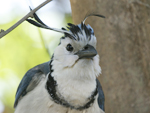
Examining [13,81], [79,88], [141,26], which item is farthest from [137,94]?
[13,81]

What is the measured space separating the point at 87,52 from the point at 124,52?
39.2 inches

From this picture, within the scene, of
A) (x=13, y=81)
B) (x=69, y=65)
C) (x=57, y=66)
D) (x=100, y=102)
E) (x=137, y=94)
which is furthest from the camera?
(x=13, y=81)

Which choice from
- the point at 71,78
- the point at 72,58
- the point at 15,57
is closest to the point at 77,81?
the point at 71,78

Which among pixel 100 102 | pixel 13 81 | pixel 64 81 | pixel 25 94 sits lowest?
pixel 13 81

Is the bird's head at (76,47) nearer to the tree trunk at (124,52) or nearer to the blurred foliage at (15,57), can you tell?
the tree trunk at (124,52)

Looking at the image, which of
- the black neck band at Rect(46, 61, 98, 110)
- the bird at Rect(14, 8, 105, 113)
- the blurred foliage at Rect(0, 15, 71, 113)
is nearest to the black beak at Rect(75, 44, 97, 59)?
the bird at Rect(14, 8, 105, 113)

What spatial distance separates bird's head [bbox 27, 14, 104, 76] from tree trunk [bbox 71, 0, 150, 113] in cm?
72

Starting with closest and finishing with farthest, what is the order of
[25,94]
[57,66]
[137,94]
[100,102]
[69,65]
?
[69,65]
[57,66]
[25,94]
[100,102]
[137,94]

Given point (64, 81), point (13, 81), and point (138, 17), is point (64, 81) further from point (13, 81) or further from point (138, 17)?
point (13, 81)

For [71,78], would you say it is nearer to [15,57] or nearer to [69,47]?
[69,47]

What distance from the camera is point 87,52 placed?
5.20 ft

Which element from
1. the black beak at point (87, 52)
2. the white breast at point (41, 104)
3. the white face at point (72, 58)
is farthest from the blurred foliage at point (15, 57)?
the black beak at point (87, 52)

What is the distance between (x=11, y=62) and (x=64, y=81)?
2888 mm

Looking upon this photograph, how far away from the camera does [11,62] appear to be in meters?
4.36
